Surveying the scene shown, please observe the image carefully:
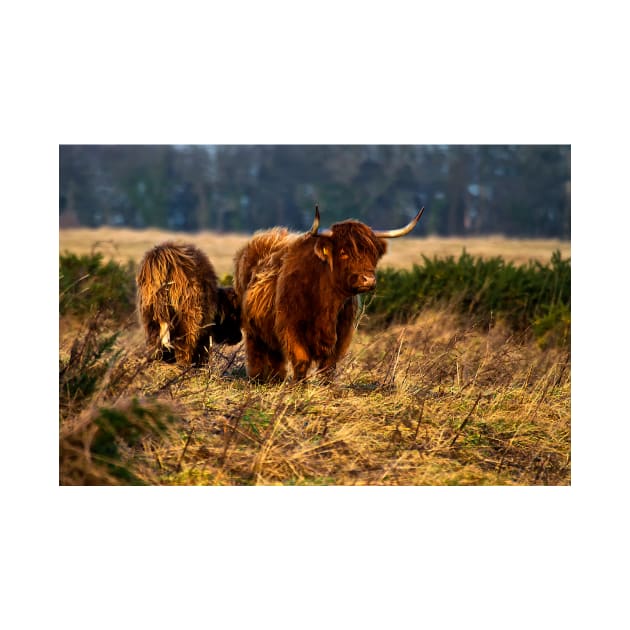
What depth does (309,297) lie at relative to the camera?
7.16 meters

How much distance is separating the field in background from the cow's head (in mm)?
7298

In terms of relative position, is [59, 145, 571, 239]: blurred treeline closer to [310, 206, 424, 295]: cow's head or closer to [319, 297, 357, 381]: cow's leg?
[319, 297, 357, 381]: cow's leg

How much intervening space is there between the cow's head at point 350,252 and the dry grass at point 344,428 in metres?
0.88

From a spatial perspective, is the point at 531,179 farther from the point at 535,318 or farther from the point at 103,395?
the point at 103,395

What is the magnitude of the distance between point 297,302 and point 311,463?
5.98 ft

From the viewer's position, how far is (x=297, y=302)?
720cm

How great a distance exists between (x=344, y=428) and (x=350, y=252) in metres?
1.47

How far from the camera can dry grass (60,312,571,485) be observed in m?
5.55

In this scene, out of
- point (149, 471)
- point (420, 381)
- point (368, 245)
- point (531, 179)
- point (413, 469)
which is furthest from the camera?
point (531, 179)

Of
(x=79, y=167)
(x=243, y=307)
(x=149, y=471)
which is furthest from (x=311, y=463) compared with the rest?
(x=79, y=167)

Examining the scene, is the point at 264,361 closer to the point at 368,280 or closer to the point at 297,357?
the point at 297,357

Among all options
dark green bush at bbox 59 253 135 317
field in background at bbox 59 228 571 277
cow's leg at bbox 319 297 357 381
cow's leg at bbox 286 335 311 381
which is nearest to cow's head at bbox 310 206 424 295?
cow's leg at bbox 319 297 357 381

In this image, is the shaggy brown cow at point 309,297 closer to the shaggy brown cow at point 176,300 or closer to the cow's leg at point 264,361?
the cow's leg at point 264,361

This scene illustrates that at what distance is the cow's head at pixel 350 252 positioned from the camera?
22.5 feet
